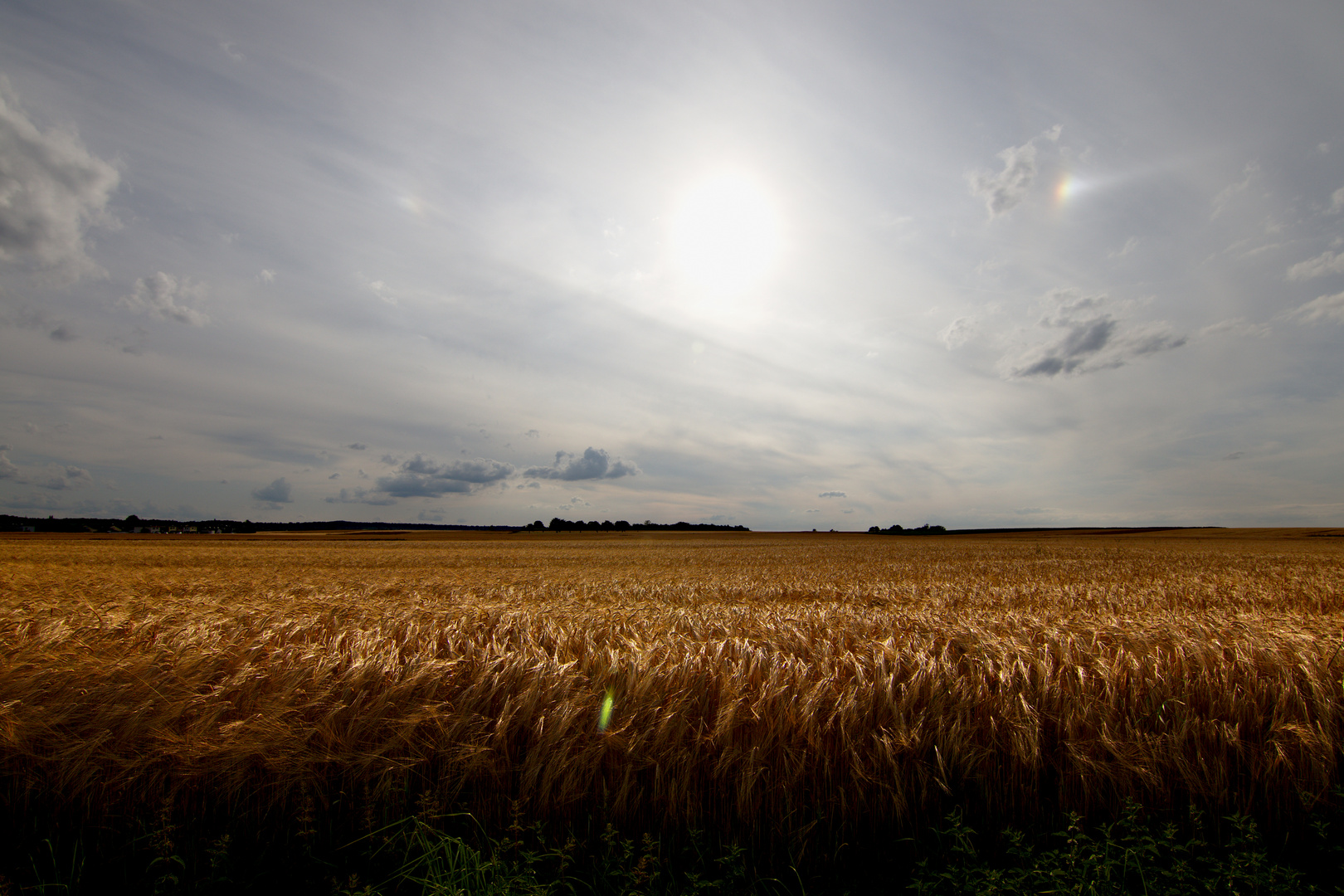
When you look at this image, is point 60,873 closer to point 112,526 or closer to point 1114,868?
point 1114,868

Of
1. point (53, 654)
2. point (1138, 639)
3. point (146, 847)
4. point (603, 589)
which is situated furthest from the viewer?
point (603, 589)

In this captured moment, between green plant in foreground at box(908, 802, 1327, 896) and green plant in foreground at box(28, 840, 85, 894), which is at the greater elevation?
green plant in foreground at box(908, 802, 1327, 896)

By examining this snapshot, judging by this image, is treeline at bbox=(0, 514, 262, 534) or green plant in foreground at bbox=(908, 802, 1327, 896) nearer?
green plant in foreground at bbox=(908, 802, 1327, 896)

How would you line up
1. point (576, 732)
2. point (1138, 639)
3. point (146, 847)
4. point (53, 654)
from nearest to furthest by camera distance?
point (146, 847), point (576, 732), point (53, 654), point (1138, 639)

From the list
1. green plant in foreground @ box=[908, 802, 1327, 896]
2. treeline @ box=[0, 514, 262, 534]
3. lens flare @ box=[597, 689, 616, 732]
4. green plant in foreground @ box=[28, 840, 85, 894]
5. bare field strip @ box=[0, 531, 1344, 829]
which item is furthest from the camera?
treeline @ box=[0, 514, 262, 534]

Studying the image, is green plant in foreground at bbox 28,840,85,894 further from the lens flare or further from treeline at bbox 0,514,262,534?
treeline at bbox 0,514,262,534

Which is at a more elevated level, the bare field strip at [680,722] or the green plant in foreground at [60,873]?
the bare field strip at [680,722]

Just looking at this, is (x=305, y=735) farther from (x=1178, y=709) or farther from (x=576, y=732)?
(x=1178, y=709)

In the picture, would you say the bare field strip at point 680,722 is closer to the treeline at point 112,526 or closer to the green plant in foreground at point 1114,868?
the green plant in foreground at point 1114,868

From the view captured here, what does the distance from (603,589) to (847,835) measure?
10.6m

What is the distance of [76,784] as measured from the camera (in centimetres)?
335

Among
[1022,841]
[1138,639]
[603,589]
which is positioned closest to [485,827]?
[1022,841]

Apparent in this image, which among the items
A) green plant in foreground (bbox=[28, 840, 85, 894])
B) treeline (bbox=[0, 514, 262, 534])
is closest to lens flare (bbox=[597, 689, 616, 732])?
green plant in foreground (bbox=[28, 840, 85, 894])

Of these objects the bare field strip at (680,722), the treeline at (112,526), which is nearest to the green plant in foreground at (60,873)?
the bare field strip at (680,722)
